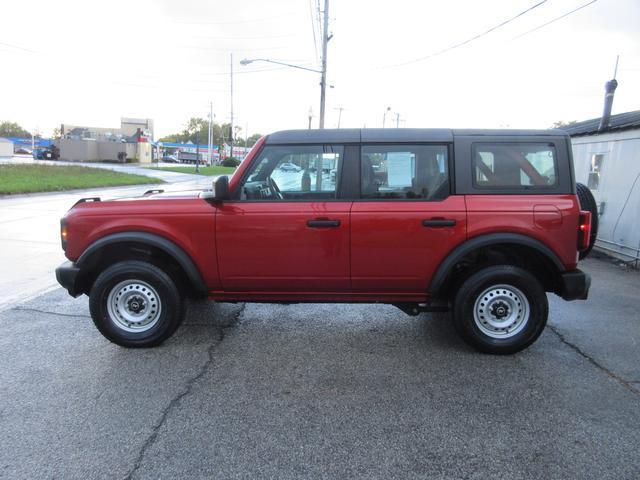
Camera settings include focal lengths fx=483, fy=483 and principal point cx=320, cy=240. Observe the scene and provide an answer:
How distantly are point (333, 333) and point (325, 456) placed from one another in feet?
6.66

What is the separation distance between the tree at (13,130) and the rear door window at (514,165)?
14234 centimetres

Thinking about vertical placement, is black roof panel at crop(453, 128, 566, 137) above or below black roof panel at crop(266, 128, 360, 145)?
above

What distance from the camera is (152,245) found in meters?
4.14

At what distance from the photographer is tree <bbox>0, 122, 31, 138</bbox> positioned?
121 metres

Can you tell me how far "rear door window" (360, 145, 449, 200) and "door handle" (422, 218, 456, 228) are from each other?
11.4 inches

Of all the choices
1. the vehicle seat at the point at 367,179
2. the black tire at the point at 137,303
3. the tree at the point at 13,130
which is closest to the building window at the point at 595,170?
the vehicle seat at the point at 367,179

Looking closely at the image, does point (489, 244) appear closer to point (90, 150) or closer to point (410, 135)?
point (410, 135)

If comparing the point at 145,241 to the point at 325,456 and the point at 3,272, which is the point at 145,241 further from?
the point at 3,272

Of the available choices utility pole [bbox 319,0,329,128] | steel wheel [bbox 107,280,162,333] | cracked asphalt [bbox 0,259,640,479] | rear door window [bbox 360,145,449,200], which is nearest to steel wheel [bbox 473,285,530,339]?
cracked asphalt [bbox 0,259,640,479]

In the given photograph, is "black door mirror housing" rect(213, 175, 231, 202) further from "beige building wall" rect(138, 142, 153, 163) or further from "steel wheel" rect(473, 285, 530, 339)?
"beige building wall" rect(138, 142, 153, 163)

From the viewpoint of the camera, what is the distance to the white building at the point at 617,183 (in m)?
8.34

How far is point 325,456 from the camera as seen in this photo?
109 inches

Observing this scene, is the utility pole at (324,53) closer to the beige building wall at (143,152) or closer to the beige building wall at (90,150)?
the beige building wall at (90,150)

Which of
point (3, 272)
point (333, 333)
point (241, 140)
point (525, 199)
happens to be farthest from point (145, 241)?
point (241, 140)
